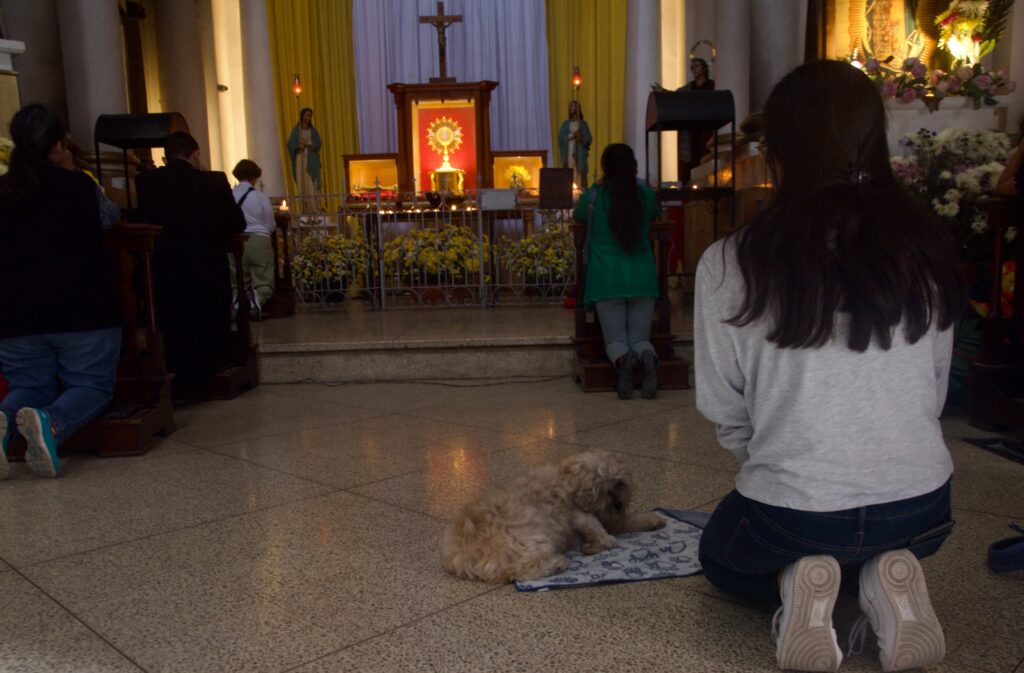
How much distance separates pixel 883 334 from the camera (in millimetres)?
1797

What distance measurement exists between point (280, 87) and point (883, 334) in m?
17.7

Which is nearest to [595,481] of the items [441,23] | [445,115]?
[445,115]

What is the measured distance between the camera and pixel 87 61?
8.50 meters

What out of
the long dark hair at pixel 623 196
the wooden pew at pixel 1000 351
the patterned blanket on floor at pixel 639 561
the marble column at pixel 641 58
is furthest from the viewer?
the marble column at pixel 641 58

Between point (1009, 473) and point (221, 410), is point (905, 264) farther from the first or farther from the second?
point (221, 410)

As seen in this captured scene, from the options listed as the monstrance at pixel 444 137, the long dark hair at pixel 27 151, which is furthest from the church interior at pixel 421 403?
the monstrance at pixel 444 137

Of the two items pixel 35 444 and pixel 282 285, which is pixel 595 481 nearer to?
pixel 35 444

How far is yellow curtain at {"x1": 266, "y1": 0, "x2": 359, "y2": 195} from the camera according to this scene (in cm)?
1753

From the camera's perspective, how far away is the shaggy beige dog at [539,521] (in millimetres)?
2459

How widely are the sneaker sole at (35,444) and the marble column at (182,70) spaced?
9.54 metres

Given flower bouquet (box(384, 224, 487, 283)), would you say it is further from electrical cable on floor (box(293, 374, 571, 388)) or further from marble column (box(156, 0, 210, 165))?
marble column (box(156, 0, 210, 165))

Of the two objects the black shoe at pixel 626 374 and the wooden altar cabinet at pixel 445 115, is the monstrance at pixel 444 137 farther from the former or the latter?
the black shoe at pixel 626 374

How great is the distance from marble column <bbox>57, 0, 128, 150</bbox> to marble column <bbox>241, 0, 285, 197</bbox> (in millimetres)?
3671

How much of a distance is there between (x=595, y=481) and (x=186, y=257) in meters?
4.01
